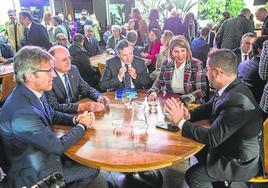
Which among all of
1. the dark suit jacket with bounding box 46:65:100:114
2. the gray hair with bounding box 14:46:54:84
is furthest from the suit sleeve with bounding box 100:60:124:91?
the gray hair with bounding box 14:46:54:84

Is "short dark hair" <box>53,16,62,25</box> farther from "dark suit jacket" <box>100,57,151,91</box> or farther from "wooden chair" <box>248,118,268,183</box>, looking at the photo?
"wooden chair" <box>248,118,268,183</box>

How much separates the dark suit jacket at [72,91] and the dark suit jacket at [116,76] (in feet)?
0.98

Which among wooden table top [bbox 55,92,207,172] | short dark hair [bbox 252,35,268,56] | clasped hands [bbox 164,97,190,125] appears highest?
short dark hair [bbox 252,35,268,56]

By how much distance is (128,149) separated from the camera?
5.37ft

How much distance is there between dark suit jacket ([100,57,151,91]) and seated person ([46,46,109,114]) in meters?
0.31

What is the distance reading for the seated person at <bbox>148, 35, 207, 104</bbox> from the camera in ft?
8.64

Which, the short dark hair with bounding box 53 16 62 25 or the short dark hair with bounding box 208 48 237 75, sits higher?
the short dark hair with bounding box 53 16 62 25

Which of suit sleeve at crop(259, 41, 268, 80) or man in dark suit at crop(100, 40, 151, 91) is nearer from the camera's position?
suit sleeve at crop(259, 41, 268, 80)

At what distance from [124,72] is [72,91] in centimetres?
61

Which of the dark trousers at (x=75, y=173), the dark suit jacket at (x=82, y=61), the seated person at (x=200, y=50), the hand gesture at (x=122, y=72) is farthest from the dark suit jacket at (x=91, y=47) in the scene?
the dark trousers at (x=75, y=173)

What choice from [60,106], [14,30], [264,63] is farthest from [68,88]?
[14,30]

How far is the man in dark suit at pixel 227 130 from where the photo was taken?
1.64 m

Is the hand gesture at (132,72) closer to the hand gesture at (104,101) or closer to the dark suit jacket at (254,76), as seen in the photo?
the hand gesture at (104,101)

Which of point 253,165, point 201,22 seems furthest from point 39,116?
point 201,22
